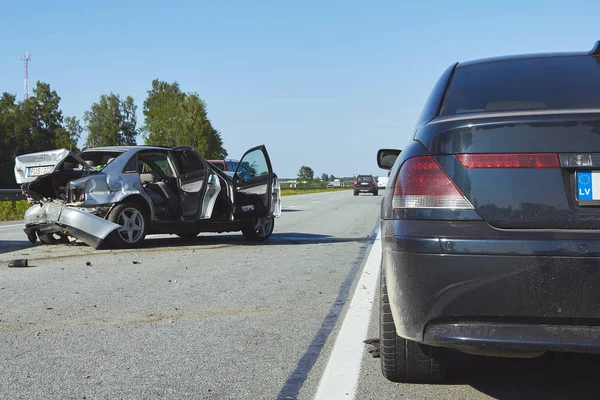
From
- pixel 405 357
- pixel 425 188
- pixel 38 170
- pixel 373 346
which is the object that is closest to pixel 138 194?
pixel 38 170

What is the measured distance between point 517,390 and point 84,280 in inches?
195

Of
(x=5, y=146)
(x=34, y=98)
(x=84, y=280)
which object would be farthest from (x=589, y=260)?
(x=34, y=98)

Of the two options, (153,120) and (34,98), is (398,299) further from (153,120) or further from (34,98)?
(153,120)

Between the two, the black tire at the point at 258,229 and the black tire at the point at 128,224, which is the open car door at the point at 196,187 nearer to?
the black tire at the point at 128,224

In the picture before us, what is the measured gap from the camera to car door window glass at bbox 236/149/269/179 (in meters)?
11.0

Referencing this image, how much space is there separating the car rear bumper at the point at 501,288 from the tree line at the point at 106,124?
67616 mm

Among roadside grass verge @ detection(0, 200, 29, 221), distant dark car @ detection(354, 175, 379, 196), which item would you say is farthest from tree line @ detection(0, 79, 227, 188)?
roadside grass verge @ detection(0, 200, 29, 221)

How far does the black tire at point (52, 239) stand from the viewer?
11.2 metres

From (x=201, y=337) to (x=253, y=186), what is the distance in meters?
6.47

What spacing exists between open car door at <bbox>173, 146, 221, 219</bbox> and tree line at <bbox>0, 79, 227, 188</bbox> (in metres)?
59.3

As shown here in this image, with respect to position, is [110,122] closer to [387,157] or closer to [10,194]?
[10,194]

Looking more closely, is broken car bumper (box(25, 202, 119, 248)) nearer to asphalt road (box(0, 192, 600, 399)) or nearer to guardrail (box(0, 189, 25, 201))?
asphalt road (box(0, 192, 600, 399))

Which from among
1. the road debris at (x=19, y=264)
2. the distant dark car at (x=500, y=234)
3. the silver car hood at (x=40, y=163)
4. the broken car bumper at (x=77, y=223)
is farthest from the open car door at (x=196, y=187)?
the distant dark car at (x=500, y=234)

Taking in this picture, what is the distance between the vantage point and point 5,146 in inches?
3014
